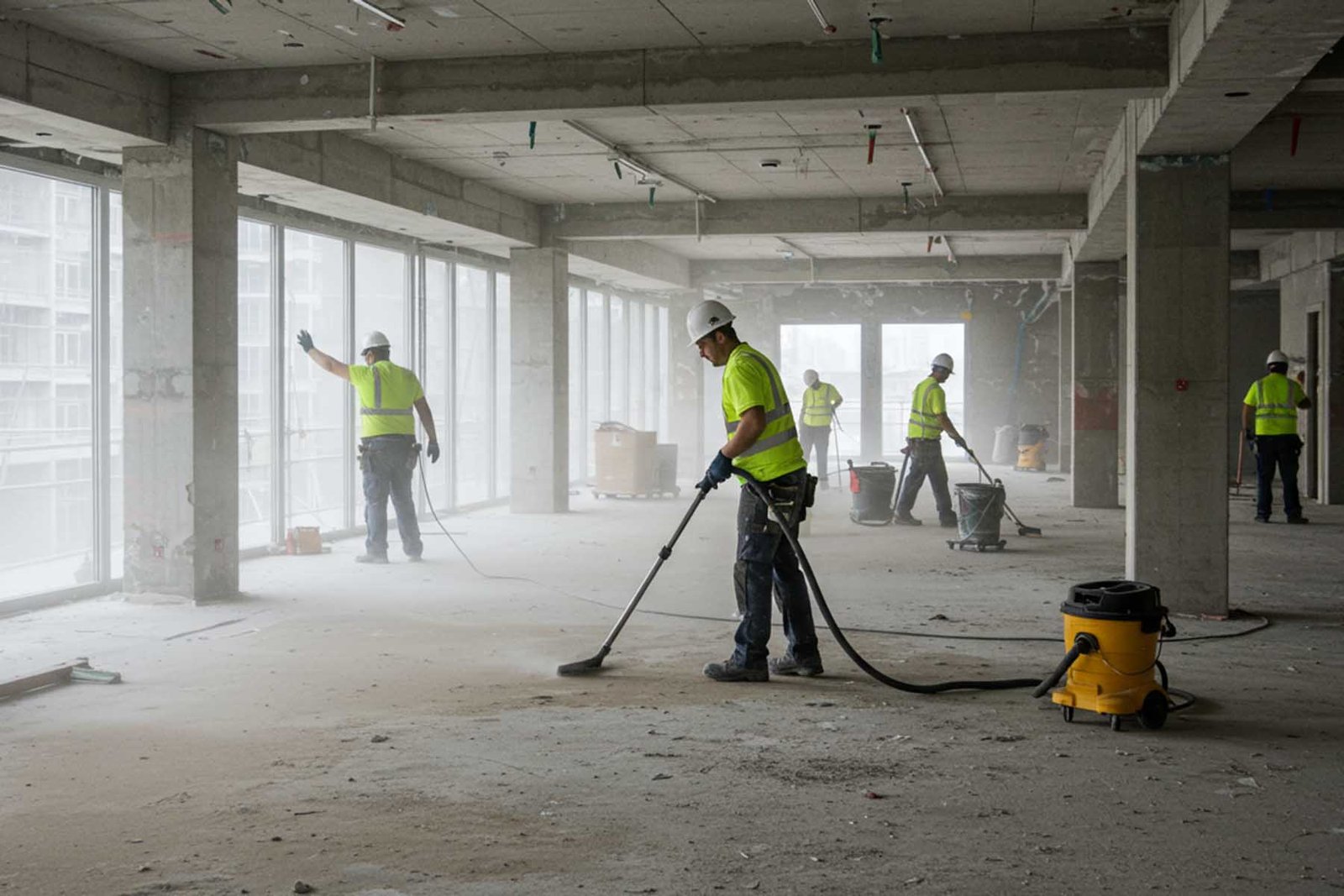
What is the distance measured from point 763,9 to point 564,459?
335 inches

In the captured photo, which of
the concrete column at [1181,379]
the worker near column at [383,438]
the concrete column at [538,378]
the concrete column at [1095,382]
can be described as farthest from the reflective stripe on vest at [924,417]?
the worker near column at [383,438]

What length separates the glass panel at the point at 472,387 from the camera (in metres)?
14.7

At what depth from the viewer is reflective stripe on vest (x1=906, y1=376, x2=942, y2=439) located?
40.5ft

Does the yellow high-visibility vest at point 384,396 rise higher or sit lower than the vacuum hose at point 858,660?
higher

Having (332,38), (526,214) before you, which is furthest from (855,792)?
(526,214)

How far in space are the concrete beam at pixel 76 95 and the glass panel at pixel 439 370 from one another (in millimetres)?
5709

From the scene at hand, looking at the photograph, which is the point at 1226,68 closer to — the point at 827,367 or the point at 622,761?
the point at 622,761

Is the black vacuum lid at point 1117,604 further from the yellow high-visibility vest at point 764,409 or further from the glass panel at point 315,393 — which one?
the glass panel at point 315,393

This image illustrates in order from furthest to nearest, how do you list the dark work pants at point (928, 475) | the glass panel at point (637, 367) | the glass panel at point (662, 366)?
the glass panel at point (662, 366)
the glass panel at point (637, 367)
the dark work pants at point (928, 475)

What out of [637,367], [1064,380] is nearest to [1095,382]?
[1064,380]

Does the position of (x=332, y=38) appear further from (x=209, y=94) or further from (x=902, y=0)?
(x=902, y=0)

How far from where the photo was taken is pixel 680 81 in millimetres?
7434

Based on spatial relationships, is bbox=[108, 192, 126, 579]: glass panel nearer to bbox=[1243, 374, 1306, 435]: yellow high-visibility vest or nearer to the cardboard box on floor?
the cardboard box on floor

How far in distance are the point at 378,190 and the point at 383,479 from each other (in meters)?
2.40
